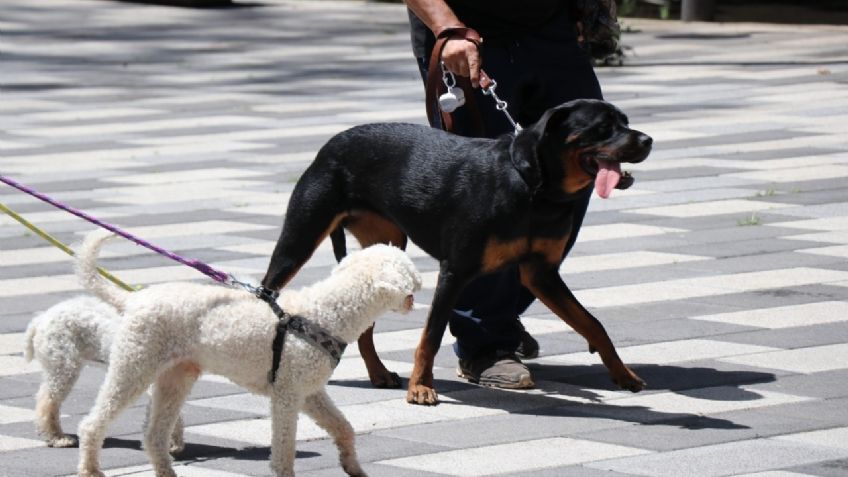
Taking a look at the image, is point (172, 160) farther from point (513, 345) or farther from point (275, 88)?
point (513, 345)

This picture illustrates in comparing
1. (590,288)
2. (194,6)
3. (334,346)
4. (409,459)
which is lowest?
(194,6)

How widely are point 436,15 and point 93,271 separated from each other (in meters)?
2.02

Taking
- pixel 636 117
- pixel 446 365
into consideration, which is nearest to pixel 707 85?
pixel 636 117

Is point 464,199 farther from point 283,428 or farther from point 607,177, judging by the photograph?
point 283,428

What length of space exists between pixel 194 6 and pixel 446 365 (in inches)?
778

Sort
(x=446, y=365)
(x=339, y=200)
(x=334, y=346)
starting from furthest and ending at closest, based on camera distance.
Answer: (x=446, y=365)
(x=339, y=200)
(x=334, y=346)

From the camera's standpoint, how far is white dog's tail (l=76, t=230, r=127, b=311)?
5223 mm

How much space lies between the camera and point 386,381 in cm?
657

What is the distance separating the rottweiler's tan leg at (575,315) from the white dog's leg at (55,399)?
5.69 feet

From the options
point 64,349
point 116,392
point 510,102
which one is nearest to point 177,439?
point 64,349

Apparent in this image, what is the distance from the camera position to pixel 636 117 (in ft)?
47.4

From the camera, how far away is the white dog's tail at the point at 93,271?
522 centimetres

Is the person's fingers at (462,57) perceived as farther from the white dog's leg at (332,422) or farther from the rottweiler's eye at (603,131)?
the white dog's leg at (332,422)

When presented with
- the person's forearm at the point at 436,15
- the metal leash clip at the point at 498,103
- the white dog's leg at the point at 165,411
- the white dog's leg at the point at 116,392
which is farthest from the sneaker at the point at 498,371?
the white dog's leg at the point at 116,392
